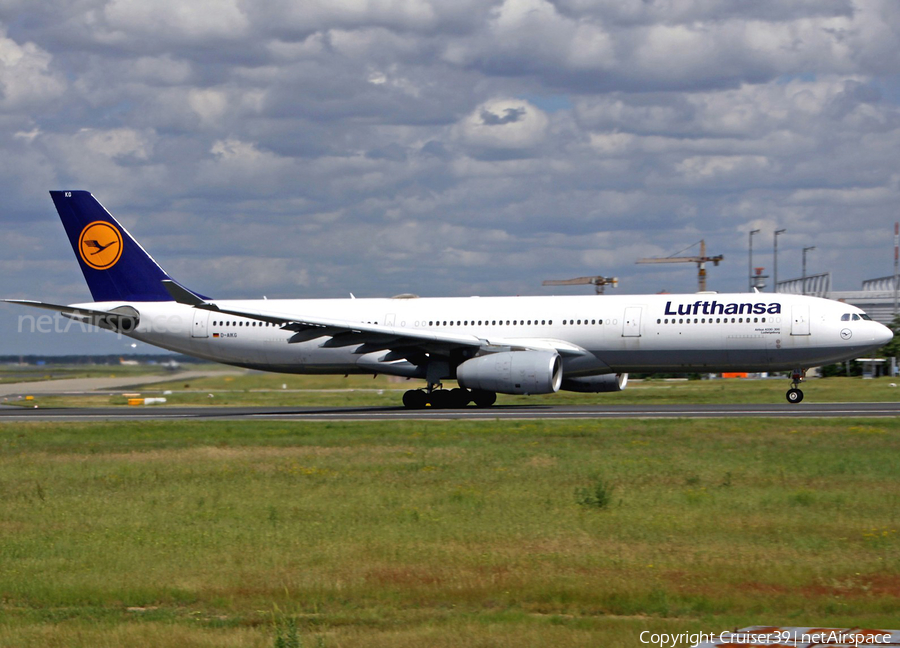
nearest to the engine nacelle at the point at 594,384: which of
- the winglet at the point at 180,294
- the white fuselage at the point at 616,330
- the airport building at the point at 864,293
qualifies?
the white fuselage at the point at 616,330

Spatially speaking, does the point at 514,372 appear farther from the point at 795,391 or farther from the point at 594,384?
the point at 795,391

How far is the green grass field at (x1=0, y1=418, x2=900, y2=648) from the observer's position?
27.9 feet

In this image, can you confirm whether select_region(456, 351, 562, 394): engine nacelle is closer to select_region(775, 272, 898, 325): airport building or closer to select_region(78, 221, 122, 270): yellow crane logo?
select_region(78, 221, 122, 270): yellow crane logo

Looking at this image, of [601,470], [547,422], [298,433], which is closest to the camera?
[601,470]

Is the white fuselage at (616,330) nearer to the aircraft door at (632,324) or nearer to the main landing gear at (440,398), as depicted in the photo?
the aircraft door at (632,324)

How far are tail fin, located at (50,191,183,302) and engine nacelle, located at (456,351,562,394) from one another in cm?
1289

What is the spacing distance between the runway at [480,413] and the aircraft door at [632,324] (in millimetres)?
2360

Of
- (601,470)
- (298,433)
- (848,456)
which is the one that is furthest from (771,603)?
(298,433)

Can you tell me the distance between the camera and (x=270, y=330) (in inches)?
1411

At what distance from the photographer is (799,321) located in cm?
3123

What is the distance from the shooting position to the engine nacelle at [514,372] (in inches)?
1185

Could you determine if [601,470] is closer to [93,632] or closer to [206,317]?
[93,632]

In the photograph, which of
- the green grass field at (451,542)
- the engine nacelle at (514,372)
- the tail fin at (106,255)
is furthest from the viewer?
the tail fin at (106,255)

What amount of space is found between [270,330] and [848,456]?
74.6ft
